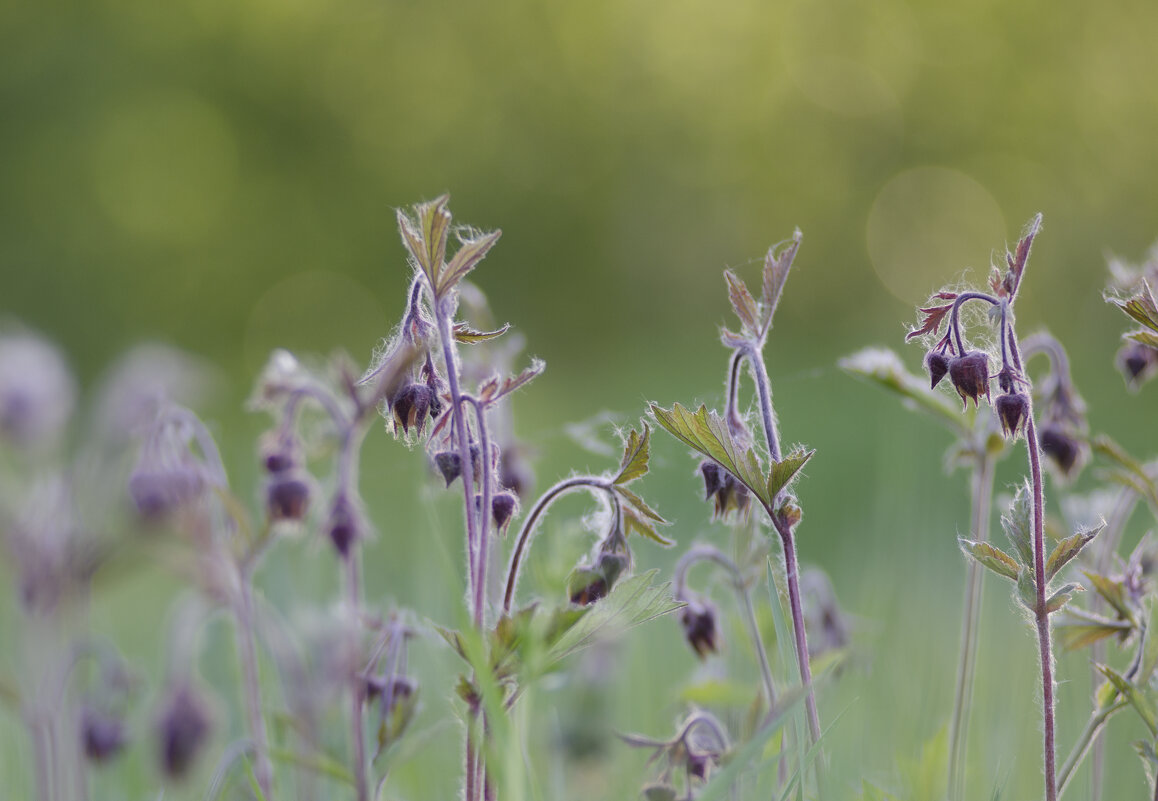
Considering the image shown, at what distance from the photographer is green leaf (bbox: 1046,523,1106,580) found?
134 centimetres

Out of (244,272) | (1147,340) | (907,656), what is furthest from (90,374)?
(1147,340)

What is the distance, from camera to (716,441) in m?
1.38

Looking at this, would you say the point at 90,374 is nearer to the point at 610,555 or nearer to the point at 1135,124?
the point at 1135,124

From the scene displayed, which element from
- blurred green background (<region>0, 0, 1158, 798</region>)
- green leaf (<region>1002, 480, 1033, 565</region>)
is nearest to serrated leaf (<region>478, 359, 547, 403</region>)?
green leaf (<region>1002, 480, 1033, 565</region>)

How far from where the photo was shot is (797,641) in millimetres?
1376

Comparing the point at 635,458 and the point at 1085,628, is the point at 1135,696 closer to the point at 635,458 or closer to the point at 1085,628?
the point at 1085,628

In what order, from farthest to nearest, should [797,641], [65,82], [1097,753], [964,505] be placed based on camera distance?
[65,82] < [964,505] < [1097,753] < [797,641]

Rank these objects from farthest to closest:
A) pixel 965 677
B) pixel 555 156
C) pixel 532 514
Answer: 1. pixel 555 156
2. pixel 965 677
3. pixel 532 514

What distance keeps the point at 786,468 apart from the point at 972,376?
0.91 feet

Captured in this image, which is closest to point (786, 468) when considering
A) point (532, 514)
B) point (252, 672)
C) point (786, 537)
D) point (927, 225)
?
point (786, 537)

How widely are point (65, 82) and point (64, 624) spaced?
67.5 ft

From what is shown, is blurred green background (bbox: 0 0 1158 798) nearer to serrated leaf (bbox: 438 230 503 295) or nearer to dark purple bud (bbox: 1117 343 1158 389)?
dark purple bud (bbox: 1117 343 1158 389)

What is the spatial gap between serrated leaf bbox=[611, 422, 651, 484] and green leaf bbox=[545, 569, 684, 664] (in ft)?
0.43

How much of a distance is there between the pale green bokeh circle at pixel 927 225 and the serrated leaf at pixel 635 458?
53.1ft
